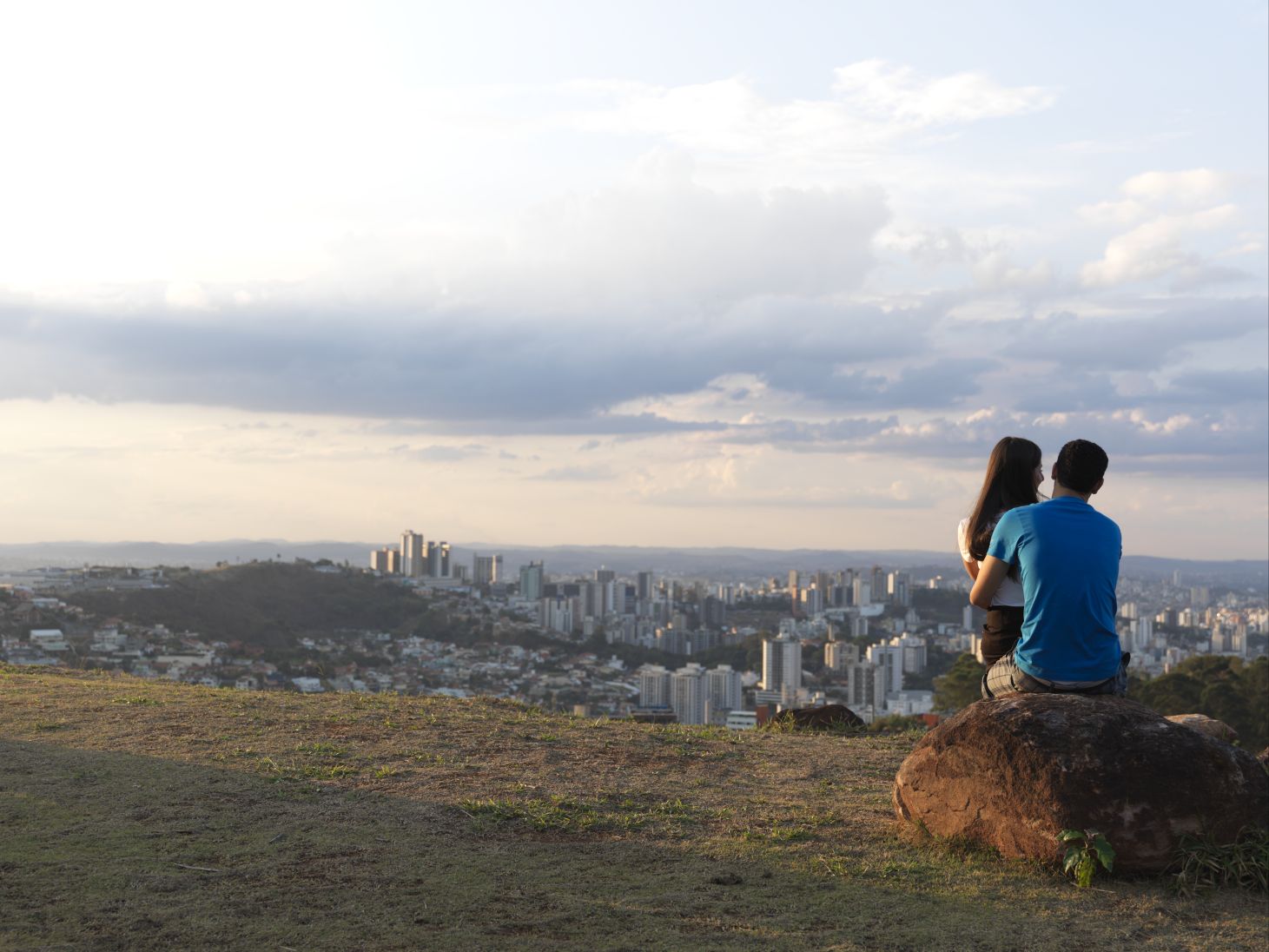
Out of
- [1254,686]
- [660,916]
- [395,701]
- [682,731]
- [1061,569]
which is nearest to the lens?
[660,916]

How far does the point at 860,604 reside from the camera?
3282 inches

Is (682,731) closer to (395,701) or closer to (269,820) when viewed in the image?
(395,701)

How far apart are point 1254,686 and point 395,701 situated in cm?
2141

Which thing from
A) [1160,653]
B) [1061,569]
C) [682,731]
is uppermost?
[1061,569]

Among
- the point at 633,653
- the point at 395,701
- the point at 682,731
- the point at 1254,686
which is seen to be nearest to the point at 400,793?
the point at 682,731

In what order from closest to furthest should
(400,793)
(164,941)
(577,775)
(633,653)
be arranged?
(164,941), (400,793), (577,775), (633,653)

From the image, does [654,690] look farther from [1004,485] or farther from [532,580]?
[532,580]

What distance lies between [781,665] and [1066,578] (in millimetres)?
31764

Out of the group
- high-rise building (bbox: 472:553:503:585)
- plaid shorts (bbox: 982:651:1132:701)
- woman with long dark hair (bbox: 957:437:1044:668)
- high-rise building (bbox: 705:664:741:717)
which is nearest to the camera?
plaid shorts (bbox: 982:651:1132:701)

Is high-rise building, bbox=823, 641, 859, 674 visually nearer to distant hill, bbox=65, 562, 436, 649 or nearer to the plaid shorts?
distant hill, bbox=65, 562, 436, 649

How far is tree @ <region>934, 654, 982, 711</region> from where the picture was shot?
81.5 ft

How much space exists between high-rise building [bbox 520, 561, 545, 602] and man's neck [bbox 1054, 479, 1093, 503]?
203ft

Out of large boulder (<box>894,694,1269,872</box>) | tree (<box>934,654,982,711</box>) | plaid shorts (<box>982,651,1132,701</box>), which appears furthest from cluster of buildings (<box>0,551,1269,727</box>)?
tree (<box>934,654,982,711</box>)

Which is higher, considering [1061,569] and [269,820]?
[1061,569]
